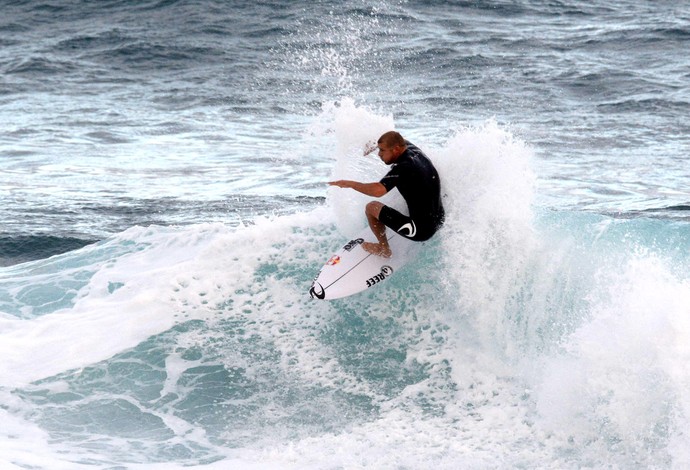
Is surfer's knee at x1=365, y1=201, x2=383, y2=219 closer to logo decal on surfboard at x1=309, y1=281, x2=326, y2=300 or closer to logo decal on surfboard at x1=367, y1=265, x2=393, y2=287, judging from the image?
logo decal on surfboard at x1=367, y1=265, x2=393, y2=287

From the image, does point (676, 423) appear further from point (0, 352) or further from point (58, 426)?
point (0, 352)

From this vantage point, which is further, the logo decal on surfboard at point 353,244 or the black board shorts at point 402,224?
the logo decal on surfboard at point 353,244

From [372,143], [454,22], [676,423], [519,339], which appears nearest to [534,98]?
[454,22]

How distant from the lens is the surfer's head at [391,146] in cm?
852

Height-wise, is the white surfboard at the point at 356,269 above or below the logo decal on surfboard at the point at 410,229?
below

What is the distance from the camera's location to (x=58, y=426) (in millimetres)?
8258

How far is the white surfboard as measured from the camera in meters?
8.84

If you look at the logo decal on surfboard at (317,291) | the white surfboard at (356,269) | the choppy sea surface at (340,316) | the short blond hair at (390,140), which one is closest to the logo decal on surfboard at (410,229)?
the white surfboard at (356,269)

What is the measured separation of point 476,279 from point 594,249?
3.86ft

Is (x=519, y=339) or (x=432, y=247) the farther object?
(x=432, y=247)

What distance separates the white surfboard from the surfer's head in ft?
3.28

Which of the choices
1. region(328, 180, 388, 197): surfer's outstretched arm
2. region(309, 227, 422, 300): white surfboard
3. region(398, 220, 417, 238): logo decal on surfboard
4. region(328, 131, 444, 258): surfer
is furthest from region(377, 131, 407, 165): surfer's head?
region(309, 227, 422, 300): white surfboard

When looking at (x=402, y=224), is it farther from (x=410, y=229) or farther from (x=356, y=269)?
(x=356, y=269)

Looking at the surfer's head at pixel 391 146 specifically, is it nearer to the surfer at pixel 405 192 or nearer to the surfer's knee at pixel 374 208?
the surfer at pixel 405 192
